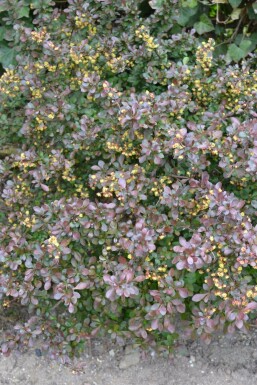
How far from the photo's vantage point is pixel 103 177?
2281 mm

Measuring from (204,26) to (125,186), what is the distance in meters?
1.29

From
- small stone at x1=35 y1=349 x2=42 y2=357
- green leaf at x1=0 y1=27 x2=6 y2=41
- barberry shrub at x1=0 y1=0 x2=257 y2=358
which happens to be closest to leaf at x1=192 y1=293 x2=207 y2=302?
barberry shrub at x1=0 y1=0 x2=257 y2=358

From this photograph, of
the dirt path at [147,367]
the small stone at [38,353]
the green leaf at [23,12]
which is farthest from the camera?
the green leaf at [23,12]

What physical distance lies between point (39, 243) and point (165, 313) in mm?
635

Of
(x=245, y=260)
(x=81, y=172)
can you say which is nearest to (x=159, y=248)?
(x=245, y=260)

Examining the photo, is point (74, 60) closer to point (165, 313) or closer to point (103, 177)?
point (103, 177)

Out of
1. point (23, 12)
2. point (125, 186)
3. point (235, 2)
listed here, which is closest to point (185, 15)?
point (235, 2)

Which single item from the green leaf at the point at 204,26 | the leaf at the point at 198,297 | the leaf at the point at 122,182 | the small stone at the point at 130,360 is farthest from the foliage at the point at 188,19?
the small stone at the point at 130,360

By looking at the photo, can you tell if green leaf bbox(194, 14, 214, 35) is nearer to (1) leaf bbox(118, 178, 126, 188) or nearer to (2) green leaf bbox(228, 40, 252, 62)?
(2) green leaf bbox(228, 40, 252, 62)

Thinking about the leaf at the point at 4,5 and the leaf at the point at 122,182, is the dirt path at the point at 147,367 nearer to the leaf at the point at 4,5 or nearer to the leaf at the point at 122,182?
the leaf at the point at 122,182

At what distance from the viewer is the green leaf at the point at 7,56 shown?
3.09m

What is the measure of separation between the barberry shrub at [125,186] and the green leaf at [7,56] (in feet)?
1.20

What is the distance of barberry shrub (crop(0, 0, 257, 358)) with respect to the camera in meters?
2.12

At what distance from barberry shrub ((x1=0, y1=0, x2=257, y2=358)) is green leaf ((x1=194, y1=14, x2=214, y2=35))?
276mm
